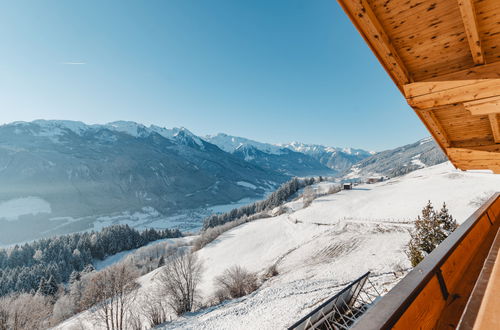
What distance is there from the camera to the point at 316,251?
31922 mm

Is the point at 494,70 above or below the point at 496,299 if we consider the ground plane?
above

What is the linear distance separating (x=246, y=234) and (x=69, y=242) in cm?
7281

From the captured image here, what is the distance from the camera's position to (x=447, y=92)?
368 cm

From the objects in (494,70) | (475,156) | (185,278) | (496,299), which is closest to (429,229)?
(475,156)

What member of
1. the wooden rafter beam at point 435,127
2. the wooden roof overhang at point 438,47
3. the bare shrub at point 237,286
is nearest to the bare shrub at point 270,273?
the bare shrub at point 237,286

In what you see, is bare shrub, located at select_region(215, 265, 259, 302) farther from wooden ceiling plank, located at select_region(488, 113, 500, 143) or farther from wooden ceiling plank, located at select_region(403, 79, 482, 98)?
wooden ceiling plank, located at select_region(403, 79, 482, 98)

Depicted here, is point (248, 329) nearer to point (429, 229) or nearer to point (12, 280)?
point (429, 229)

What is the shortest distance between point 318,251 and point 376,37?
32955mm

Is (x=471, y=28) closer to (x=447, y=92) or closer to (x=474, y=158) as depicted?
(x=447, y=92)

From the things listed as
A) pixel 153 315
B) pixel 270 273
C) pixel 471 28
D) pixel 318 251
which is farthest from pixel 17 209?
pixel 471 28

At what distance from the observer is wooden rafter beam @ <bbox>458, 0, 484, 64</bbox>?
8.60ft

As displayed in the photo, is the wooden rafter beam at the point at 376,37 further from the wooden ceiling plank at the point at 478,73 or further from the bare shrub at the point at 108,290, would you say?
the bare shrub at the point at 108,290

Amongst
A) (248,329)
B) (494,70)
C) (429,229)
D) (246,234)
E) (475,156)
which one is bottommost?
(246,234)

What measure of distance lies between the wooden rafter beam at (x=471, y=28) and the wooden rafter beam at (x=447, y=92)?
Answer: 1.15 ft
